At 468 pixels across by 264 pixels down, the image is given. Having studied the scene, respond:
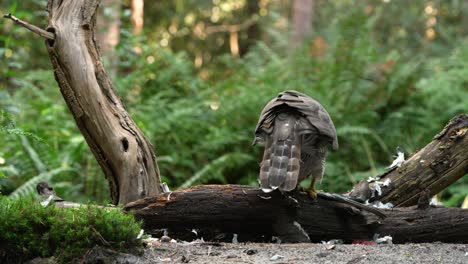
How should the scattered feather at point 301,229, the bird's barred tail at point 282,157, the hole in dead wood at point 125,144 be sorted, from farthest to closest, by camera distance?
the hole in dead wood at point 125,144 → the scattered feather at point 301,229 → the bird's barred tail at point 282,157

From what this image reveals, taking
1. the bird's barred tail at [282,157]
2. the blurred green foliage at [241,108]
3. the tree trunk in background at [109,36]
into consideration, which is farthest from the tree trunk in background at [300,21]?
the bird's barred tail at [282,157]

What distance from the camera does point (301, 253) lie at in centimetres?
429

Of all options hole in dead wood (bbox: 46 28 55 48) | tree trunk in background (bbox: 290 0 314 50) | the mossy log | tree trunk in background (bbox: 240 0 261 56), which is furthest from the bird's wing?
tree trunk in background (bbox: 240 0 261 56)

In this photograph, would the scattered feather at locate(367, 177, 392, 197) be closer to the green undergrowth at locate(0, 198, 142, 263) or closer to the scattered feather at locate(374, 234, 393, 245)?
the scattered feather at locate(374, 234, 393, 245)

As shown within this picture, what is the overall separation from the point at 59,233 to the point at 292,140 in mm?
1780

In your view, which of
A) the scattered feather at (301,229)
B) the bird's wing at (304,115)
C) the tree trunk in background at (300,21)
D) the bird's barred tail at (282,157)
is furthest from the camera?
the tree trunk in background at (300,21)

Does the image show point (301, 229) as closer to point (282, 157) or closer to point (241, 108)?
point (282, 157)

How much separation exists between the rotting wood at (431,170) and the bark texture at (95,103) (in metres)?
1.95

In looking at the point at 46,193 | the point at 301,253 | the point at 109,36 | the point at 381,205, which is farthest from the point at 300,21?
the point at 301,253

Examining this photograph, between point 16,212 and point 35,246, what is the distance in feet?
0.91

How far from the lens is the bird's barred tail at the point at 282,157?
14.1ft

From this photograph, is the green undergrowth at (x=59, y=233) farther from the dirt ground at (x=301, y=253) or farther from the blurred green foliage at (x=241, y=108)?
the blurred green foliage at (x=241, y=108)

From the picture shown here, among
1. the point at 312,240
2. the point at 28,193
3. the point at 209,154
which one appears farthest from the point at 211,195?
the point at 209,154

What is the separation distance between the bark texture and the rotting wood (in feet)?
6.38
